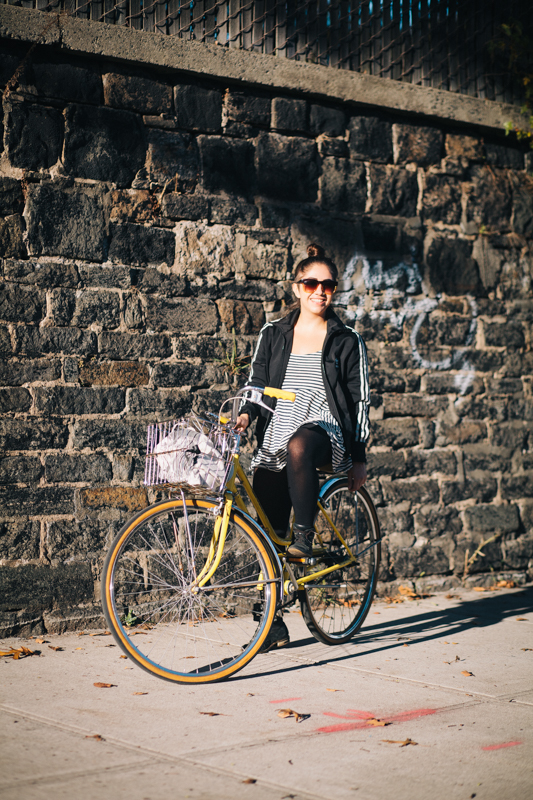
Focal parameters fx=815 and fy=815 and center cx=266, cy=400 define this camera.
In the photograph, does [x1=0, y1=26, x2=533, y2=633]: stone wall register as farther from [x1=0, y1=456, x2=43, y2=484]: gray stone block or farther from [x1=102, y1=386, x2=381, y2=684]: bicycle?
[x1=102, y1=386, x2=381, y2=684]: bicycle

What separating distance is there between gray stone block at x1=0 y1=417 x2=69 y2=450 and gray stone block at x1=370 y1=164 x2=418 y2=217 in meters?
2.58

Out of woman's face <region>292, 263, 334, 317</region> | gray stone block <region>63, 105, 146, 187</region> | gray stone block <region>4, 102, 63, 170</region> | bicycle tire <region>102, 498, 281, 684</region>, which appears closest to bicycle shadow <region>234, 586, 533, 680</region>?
bicycle tire <region>102, 498, 281, 684</region>

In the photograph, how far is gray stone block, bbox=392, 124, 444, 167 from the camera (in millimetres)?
5590

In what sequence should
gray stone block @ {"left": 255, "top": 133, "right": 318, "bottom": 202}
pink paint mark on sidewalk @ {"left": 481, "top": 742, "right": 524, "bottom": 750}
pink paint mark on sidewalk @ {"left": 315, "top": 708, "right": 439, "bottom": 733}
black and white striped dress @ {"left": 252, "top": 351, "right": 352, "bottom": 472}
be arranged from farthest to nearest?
gray stone block @ {"left": 255, "top": 133, "right": 318, "bottom": 202} → black and white striped dress @ {"left": 252, "top": 351, "right": 352, "bottom": 472} → pink paint mark on sidewalk @ {"left": 315, "top": 708, "right": 439, "bottom": 733} → pink paint mark on sidewalk @ {"left": 481, "top": 742, "right": 524, "bottom": 750}

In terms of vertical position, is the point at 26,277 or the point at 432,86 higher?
the point at 432,86

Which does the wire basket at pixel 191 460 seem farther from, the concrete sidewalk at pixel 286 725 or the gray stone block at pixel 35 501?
the gray stone block at pixel 35 501

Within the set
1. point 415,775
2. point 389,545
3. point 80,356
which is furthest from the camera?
point 389,545

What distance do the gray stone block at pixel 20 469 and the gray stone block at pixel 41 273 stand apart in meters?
0.95

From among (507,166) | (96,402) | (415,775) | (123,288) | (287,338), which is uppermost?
(507,166)

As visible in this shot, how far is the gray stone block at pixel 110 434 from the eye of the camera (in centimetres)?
448

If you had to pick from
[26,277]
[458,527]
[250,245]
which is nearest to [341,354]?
[250,245]

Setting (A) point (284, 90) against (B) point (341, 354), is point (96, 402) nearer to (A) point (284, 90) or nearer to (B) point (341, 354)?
(B) point (341, 354)

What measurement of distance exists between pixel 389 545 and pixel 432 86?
3.24 m

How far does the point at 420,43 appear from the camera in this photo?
5.79 meters
